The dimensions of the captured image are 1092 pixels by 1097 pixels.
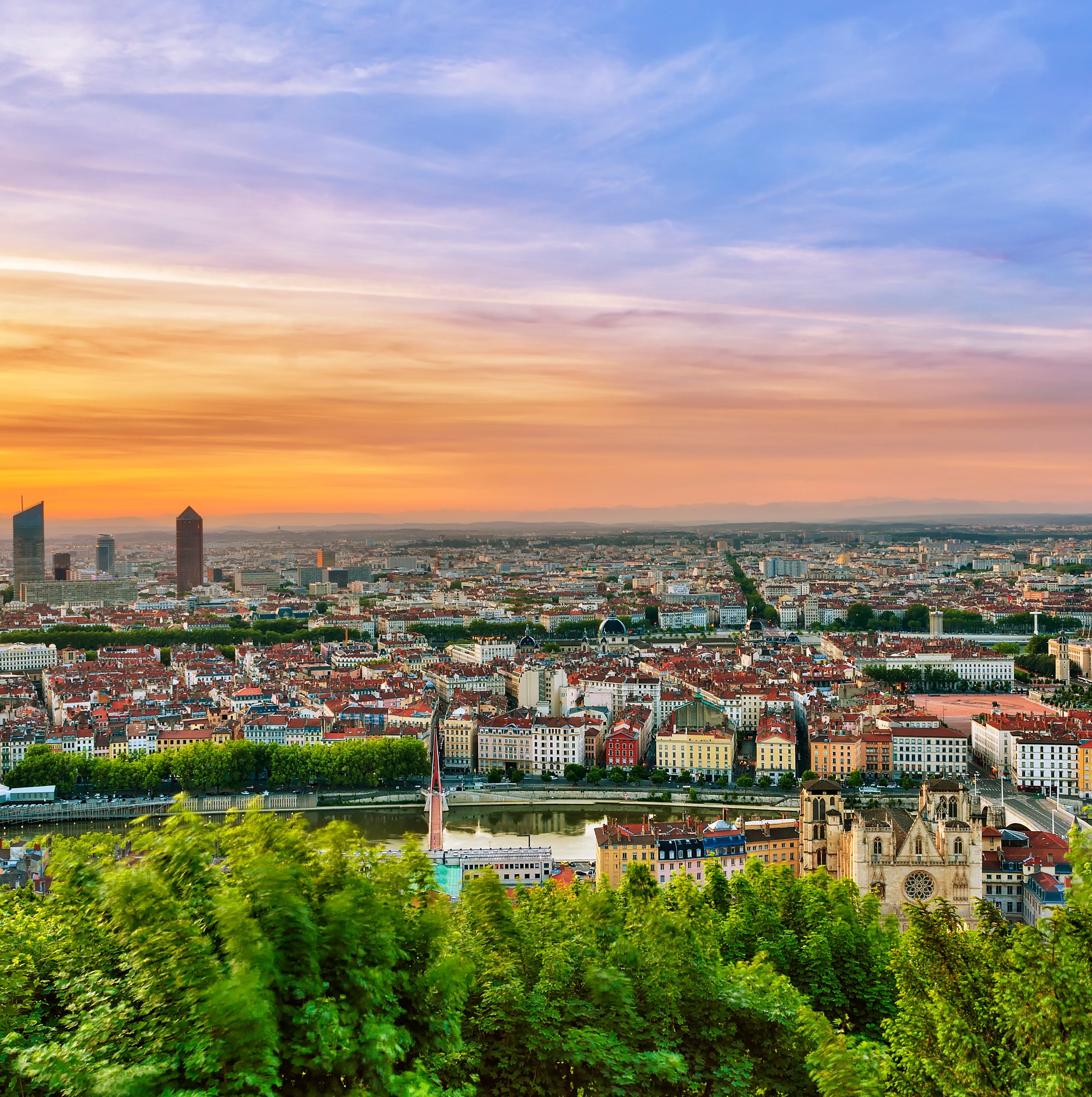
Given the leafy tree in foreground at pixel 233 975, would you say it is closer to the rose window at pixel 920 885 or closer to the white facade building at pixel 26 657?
the rose window at pixel 920 885

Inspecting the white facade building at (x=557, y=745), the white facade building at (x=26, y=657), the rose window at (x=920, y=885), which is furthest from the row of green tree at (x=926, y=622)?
the rose window at (x=920, y=885)

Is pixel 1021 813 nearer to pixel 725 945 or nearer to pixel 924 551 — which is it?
pixel 725 945

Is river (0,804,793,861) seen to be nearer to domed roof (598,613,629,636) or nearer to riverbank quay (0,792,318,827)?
riverbank quay (0,792,318,827)

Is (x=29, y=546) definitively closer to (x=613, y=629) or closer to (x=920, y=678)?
(x=613, y=629)

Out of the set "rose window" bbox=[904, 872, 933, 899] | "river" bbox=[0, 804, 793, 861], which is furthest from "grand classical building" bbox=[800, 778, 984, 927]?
"river" bbox=[0, 804, 793, 861]

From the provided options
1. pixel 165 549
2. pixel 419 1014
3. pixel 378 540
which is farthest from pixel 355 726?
pixel 378 540

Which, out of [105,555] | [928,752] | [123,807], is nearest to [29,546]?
[105,555]
